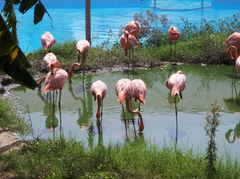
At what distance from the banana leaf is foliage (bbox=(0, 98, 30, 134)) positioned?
1339mm

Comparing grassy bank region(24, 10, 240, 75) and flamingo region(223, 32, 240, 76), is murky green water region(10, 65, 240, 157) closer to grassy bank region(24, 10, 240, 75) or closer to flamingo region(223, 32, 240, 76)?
flamingo region(223, 32, 240, 76)

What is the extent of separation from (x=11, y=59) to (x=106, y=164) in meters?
1.34

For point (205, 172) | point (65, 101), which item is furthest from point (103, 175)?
point (65, 101)

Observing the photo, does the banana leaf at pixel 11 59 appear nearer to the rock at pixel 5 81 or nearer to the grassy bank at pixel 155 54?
the rock at pixel 5 81

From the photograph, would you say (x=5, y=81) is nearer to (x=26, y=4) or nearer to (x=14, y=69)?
(x=14, y=69)

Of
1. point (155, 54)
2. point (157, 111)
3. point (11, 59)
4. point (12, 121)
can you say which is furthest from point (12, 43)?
point (155, 54)

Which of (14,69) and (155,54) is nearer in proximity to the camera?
(14,69)

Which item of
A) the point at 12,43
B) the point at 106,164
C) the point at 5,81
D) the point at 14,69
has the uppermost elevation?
the point at 12,43

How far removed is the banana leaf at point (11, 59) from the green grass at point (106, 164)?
0.76 m

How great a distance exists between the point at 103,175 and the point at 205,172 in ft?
3.01

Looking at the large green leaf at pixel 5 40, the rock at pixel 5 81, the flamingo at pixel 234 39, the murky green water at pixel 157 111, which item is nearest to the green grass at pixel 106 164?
the murky green water at pixel 157 111

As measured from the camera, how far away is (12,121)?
4262 mm

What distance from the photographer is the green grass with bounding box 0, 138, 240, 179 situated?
2.71 m

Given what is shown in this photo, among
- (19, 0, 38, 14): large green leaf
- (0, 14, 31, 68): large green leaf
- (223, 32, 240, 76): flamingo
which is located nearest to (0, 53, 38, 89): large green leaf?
(0, 14, 31, 68): large green leaf
